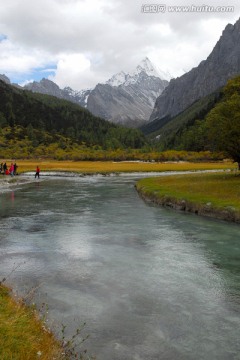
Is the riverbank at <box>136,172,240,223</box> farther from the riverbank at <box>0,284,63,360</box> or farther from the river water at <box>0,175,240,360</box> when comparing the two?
the riverbank at <box>0,284,63,360</box>

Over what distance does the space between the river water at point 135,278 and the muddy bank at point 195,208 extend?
1.64 metres

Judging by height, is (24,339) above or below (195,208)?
above

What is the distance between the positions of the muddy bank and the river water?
1636mm

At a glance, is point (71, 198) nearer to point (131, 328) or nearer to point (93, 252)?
point (93, 252)

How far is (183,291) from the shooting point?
15.0 metres

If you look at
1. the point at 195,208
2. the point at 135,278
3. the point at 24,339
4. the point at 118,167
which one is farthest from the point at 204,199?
the point at 118,167

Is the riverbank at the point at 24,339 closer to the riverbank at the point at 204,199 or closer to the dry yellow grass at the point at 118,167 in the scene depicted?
the riverbank at the point at 204,199

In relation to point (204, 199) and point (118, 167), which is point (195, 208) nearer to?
point (204, 199)

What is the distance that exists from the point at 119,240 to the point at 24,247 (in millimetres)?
6240

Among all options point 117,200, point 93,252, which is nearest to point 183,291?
point 93,252

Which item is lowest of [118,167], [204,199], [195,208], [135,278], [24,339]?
[135,278]

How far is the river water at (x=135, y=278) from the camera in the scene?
36.0 ft

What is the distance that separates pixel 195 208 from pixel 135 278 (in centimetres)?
1957

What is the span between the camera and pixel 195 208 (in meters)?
34.9
